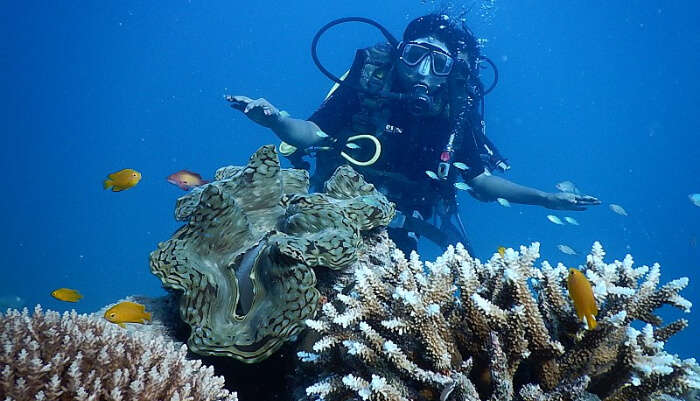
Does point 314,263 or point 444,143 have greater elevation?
point 444,143

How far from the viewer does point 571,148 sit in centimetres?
11544

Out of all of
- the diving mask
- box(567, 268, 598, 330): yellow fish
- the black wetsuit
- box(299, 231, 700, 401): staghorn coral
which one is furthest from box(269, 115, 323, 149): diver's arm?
box(567, 268, 598, 330): yellow fish

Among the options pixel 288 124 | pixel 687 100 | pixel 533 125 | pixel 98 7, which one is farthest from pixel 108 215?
pixel 687 100

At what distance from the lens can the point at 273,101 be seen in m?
112

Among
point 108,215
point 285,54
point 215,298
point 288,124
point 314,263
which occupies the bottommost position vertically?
point 215,298

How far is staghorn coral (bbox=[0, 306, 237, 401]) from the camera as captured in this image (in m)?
1.68

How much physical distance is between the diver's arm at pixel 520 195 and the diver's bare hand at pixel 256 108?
4283 millimetres

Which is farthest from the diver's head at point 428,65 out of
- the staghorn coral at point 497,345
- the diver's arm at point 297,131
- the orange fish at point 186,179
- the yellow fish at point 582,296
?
the yellow fish at point 582,296

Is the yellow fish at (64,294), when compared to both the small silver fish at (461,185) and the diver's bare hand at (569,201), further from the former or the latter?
the diver's bare hand at (569,201)

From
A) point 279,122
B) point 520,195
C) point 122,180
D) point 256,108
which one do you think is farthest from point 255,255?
point 520,195

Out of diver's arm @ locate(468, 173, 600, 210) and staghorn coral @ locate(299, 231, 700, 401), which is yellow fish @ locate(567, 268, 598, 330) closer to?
staghorn coral @ locate(299, 231, 700, 401)

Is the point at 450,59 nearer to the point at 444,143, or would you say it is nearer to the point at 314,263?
the point at 444,143

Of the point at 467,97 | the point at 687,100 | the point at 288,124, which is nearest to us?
the point at 288,124

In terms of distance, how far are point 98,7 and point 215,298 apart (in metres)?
120
